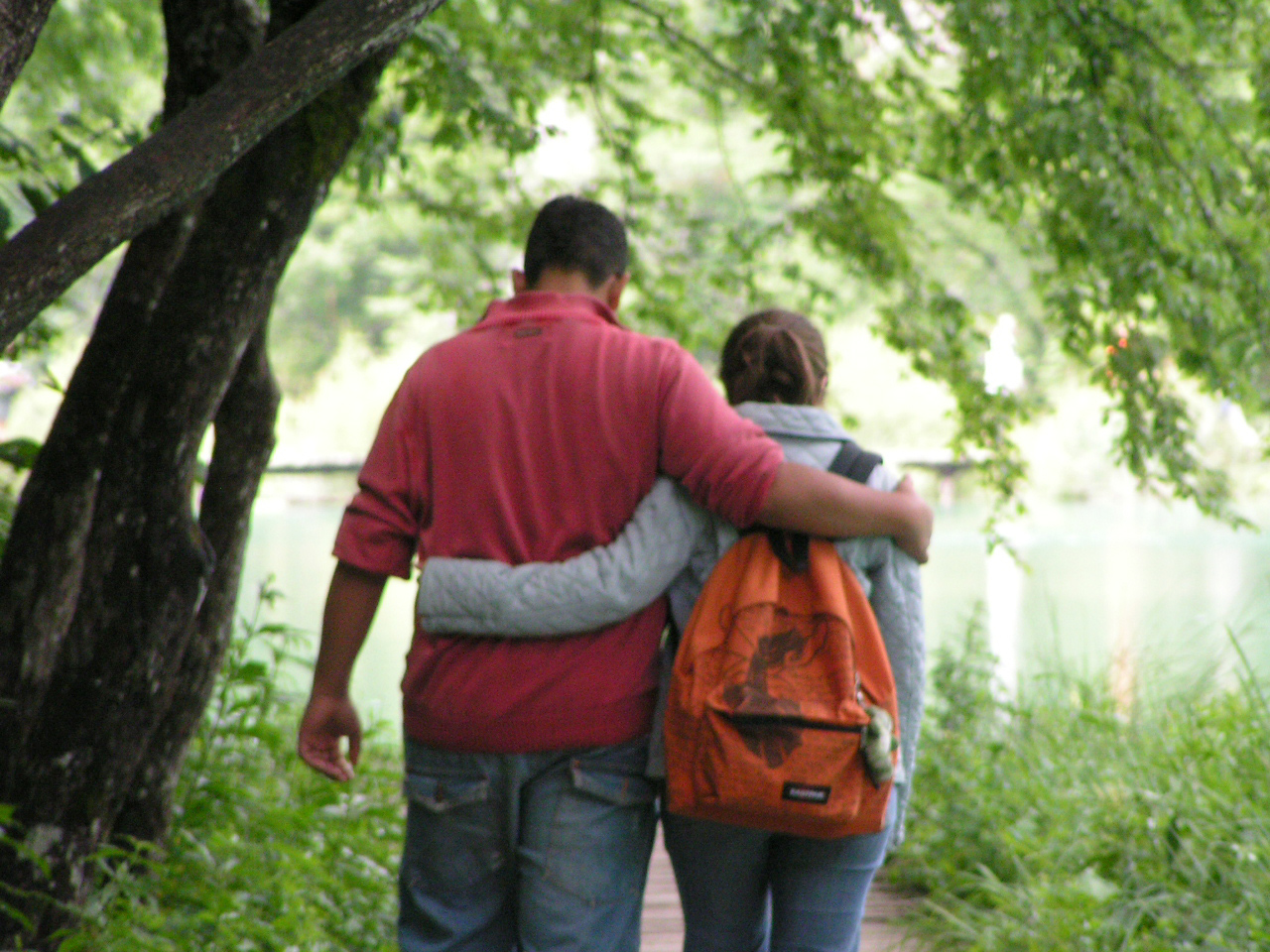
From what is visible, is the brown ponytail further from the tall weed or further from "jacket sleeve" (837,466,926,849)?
the tall weed

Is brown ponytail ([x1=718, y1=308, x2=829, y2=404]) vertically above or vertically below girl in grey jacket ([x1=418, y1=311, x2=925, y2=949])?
above

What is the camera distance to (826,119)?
4719mm

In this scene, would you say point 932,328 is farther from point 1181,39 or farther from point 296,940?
point 296,940

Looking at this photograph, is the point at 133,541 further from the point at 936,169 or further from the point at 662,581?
the point at 936,169

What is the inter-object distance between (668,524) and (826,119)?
10.4 ft

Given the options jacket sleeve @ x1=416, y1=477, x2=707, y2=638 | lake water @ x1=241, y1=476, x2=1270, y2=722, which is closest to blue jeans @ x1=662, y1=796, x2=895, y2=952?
jacket sleeve @ x1=416, y1=477, x2=707, y2=638

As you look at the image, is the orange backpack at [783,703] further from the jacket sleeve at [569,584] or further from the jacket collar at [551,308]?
the jacket collar at [551,308]

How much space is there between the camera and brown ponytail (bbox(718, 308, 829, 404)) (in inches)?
81.2

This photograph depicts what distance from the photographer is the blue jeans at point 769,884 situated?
198cm

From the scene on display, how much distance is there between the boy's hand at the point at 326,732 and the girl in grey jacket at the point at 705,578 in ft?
0.81

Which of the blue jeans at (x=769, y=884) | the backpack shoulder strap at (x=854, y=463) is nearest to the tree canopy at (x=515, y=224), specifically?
the backpack shoulder strap at (x=854, y=463)

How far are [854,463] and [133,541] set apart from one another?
149 cm

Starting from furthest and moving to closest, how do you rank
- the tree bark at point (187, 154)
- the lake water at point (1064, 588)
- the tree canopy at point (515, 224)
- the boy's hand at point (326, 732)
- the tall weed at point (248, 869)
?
the lake water at point (1064, 588) < the tall weed at point (248, 869) < the tree canopy at point (515, 224) < the boy's hand at point (326, 732) < the tree bark at point (187, 154)

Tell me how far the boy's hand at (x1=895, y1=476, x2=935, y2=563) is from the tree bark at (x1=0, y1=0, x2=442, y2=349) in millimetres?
986
